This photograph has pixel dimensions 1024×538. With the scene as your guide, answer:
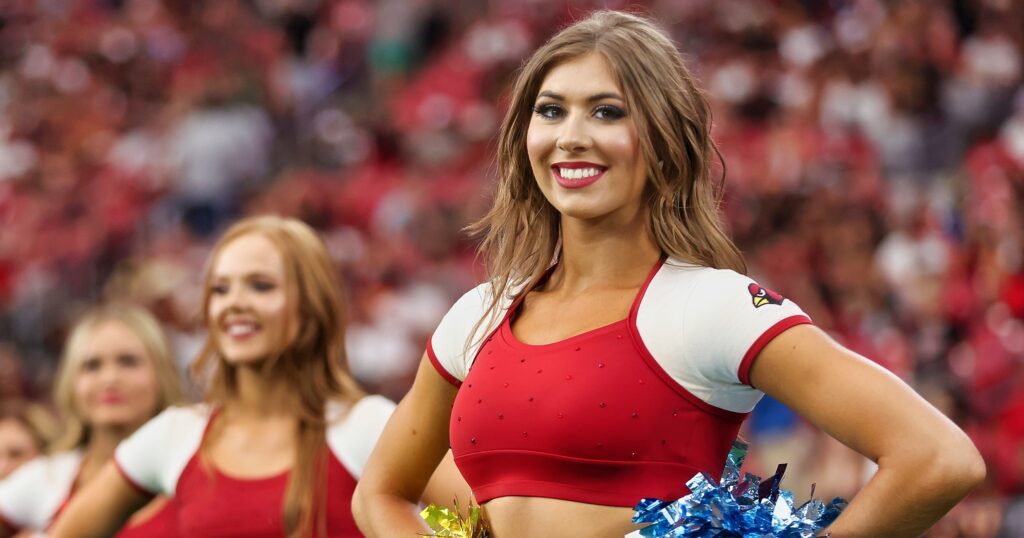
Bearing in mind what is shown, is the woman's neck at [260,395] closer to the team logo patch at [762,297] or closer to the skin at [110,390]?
the skin at [110,390]

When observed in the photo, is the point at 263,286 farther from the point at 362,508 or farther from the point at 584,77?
the point at 584,77

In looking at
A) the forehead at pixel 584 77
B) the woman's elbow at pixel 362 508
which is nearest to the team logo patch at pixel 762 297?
the forehead at pixel 584 77

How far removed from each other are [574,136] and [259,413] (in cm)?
199

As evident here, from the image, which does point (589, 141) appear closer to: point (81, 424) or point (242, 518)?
point (242, 518)

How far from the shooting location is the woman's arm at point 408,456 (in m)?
3.25

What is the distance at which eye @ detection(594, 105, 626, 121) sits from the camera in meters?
2.97

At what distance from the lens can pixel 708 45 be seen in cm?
1058

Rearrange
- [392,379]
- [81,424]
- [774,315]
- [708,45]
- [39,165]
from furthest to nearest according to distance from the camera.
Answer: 1. [39,165]
2. [708,45]
3. [392,379]
4. [81,424]
5. [774,315]

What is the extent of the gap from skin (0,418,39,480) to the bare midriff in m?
4.28

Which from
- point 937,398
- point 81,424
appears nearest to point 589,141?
point 81,424

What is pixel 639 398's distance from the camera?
2795 mm

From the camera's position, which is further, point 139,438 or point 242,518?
point 139,438

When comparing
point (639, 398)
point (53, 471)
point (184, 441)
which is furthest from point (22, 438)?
point (639, 398)

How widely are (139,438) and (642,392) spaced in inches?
89.9
